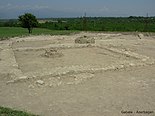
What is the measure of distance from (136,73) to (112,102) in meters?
3.32

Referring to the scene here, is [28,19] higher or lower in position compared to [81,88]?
higher

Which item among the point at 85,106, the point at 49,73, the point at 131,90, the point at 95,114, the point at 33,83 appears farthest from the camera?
the point at 49,73

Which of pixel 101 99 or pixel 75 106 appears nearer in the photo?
pixel 75 106

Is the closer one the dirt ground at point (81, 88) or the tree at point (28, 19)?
the dirt ground at point (81, 88)

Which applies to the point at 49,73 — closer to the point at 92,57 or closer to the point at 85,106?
the point at 85,106

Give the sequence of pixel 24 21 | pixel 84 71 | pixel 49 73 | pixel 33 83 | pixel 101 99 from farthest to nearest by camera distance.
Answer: pixel 24 21 < pixel 84 71 < pixel 49 73 < pixel 33 83 < pixel 101 99

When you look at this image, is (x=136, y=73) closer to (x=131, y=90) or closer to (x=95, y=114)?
(x=131, y=90)

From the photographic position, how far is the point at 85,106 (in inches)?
234

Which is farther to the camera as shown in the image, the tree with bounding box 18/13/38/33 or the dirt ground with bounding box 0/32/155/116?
the tree with bounding box 18/13/38/33

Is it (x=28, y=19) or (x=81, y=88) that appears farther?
(x=28, y=19)

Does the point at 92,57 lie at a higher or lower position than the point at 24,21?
lower

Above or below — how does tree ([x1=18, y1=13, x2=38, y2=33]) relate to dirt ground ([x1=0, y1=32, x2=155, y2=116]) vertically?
above

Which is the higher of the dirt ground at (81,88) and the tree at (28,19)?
the tree at (28,19)

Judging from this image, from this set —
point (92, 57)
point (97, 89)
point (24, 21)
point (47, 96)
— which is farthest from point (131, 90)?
→ point (24, 21)
